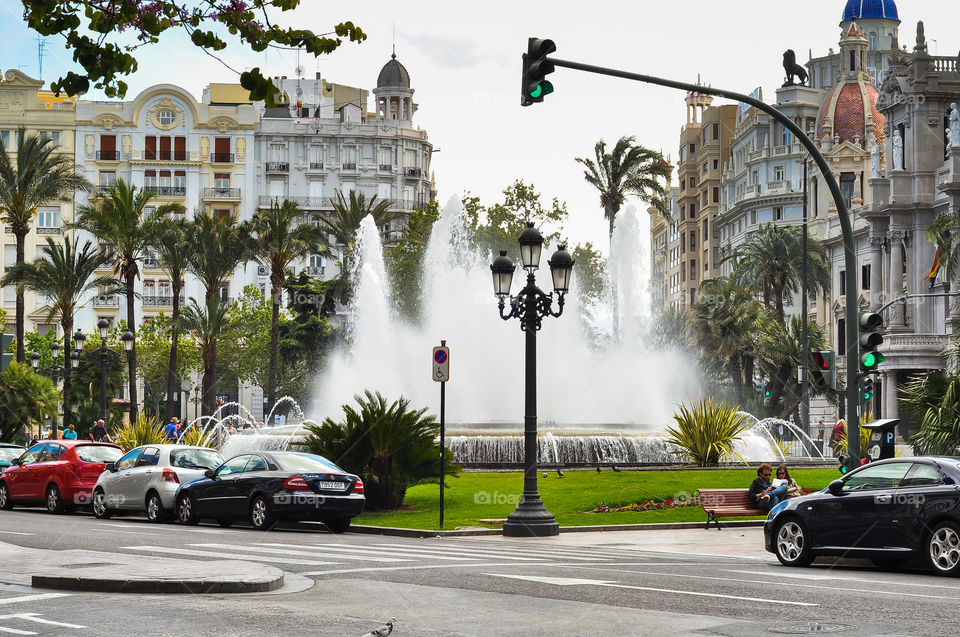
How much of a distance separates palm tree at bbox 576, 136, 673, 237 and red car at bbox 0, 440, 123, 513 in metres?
46.4

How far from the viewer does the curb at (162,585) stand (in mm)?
11812

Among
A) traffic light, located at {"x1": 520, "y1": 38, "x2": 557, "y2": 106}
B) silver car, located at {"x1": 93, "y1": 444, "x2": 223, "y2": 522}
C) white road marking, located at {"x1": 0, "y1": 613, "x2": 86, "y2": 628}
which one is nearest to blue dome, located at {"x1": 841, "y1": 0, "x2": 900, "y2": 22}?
silver car, located at {"x1": 93, "y1": 444, "x2": 223, "y2": 522}

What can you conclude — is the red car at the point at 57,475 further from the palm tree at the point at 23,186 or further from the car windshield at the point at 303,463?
the palm tree at the point at 23,186

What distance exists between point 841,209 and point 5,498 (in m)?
19.1

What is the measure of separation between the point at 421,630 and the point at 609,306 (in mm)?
65324

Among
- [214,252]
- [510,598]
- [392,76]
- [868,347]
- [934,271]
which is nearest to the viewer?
[510,598]

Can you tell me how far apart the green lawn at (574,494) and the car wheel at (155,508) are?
3.63 metres

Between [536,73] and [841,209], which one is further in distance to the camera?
[841,209]

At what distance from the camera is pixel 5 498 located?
95.1ft

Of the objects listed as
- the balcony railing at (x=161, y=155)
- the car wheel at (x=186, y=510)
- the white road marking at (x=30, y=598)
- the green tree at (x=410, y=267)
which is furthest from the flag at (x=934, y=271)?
the balcony railing at (x=161, y=155)

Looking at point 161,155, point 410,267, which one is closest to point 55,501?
point 410,267

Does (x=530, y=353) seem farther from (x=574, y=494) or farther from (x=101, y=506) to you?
(x=101, y=506)

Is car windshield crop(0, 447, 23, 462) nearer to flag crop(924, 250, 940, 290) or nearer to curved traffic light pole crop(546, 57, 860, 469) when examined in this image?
curved traffic light pole crop(546, 57, 860, 469)

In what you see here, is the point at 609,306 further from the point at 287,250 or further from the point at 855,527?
the point at 855,527
